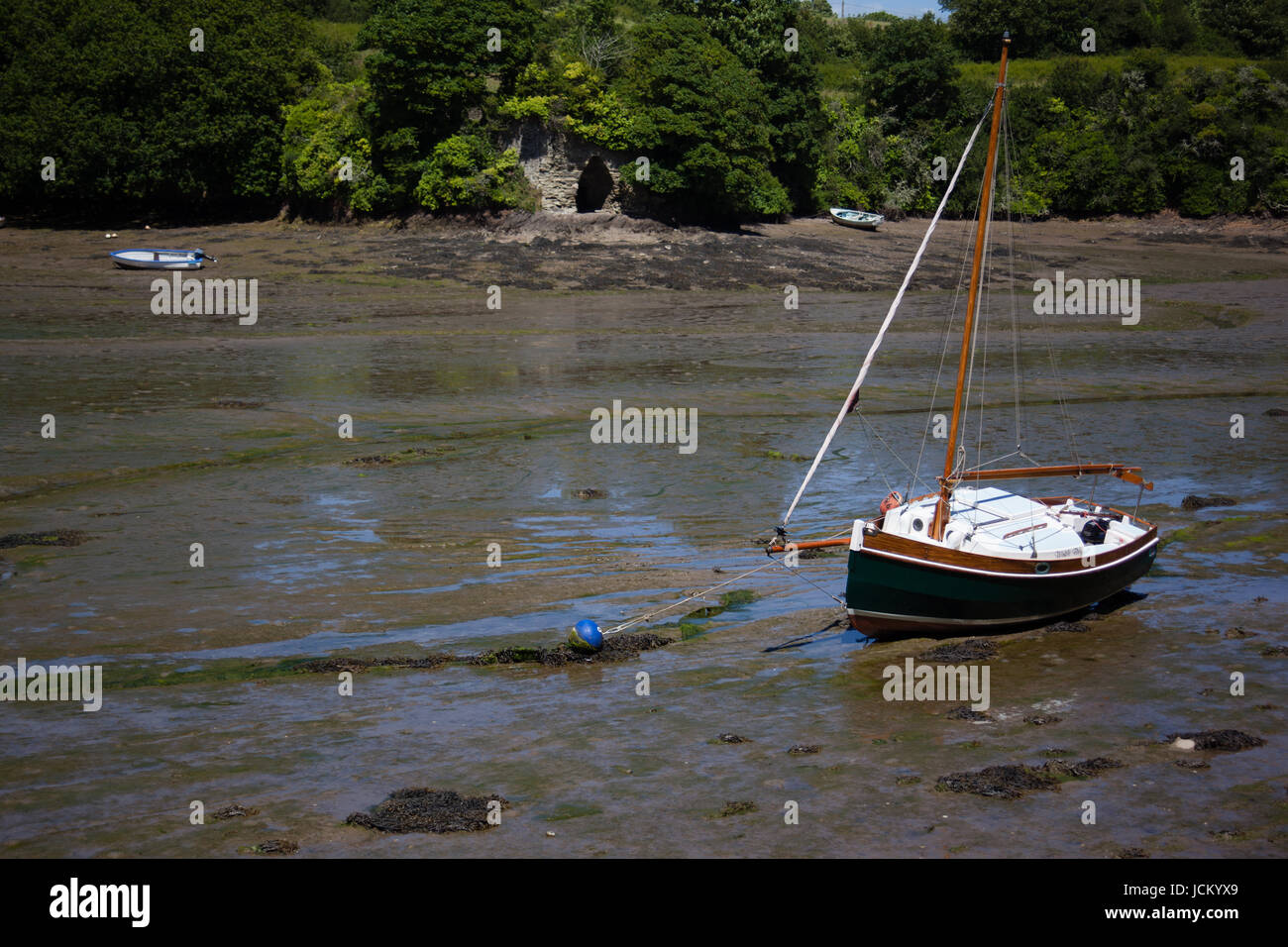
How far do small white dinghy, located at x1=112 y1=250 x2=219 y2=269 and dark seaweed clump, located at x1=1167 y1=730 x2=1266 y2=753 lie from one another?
Answer: 38.3 m

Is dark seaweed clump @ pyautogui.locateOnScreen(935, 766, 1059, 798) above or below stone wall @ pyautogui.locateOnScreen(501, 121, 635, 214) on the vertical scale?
below

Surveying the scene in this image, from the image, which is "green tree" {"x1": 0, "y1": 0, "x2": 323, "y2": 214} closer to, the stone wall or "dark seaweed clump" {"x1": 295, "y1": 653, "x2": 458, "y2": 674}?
the stone wall

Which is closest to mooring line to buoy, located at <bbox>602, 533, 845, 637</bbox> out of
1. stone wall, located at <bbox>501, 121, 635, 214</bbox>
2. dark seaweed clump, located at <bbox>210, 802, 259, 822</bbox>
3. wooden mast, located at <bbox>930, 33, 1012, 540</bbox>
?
Result: wooden mast, located at <bbox>930, 33, 1012, 540</bbox>


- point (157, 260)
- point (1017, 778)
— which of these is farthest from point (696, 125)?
point (1017, 778)

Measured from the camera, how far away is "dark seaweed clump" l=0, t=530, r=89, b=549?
1786cm

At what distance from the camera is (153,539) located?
721 inches

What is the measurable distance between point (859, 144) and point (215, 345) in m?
36.1

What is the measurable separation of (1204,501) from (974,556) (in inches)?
354

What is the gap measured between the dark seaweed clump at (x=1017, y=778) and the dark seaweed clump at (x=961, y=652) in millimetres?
3171

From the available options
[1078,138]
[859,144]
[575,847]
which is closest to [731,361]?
[575,847]

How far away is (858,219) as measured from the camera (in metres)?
53.7

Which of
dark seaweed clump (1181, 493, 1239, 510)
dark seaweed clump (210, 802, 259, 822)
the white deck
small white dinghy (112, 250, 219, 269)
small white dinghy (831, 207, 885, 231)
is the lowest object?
dark seaweed clump (210, 802, 259, 822)

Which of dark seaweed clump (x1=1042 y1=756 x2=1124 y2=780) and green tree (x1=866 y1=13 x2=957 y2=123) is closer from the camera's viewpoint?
dark seaweed clump (x1=1042 y1=756 x2=1124 y2=780)
